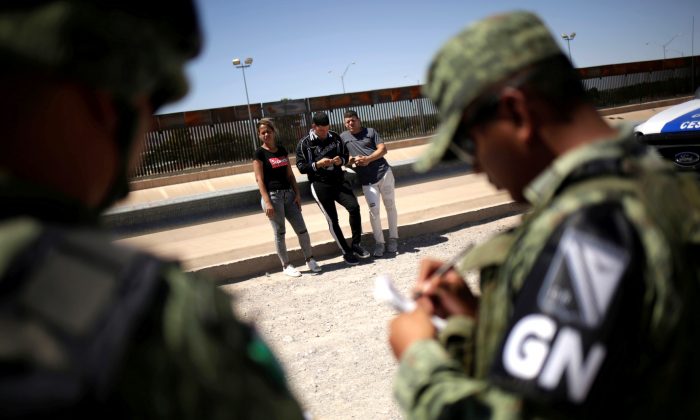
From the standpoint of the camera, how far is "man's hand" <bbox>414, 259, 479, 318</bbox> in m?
1.52

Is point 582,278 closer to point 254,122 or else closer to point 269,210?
point 269,210

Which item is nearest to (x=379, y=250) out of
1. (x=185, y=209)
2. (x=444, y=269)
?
(x=185, y=209)

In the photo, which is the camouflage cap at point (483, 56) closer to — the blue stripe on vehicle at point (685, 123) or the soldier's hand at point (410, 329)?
the soldier's hand at point (410, 329)

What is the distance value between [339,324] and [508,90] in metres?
4.64

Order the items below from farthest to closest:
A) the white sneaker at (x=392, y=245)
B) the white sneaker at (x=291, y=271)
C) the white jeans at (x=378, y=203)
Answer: the white sneaker at (x=392, y=245)
the white jeans at (x=378, y=203)
the white sneaker at (x=291, y=271)

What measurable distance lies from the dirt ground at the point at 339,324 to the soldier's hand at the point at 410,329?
1.74 meters

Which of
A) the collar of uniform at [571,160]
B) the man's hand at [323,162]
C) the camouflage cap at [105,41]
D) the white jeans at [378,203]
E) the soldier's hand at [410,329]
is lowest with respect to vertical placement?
the white jeans at [378,203]

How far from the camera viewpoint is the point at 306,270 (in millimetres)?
7828

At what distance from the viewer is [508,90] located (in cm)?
130

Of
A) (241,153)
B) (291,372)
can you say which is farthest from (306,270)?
(241,153)

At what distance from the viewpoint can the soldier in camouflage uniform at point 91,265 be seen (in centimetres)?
61

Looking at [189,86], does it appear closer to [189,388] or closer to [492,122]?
[189,388]

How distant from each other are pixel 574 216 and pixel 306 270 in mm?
6818

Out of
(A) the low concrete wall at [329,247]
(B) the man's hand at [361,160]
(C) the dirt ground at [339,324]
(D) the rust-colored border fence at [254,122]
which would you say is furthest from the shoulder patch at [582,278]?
(D) the rust-colored border fence at [254,122]
